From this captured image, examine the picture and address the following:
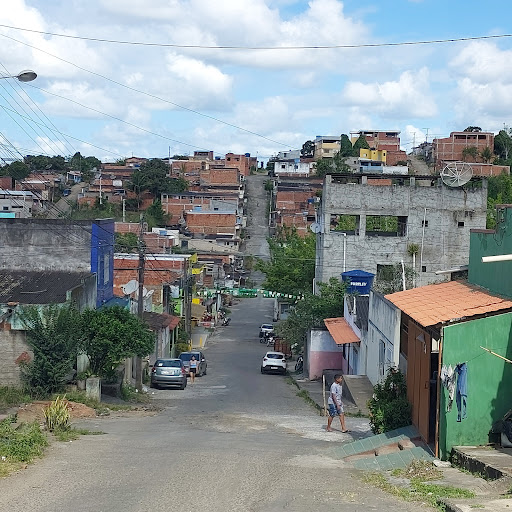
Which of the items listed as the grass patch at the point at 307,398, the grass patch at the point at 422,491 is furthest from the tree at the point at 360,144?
the grass patch at the point at 422,491

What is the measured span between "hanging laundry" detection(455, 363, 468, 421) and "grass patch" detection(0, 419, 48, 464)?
7.37 m

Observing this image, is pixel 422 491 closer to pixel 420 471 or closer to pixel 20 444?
pixel 420 471

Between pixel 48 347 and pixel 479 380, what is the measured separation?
57.1 feet

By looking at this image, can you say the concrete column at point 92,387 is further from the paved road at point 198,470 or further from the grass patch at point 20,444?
the grass patch at point 20,444

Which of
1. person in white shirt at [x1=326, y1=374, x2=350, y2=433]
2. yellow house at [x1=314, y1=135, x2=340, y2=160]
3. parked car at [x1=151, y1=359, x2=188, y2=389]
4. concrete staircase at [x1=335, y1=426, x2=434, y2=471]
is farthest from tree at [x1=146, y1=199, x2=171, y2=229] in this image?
concrete staircase at [x1=335, y1=426, x2=434, y2=471]

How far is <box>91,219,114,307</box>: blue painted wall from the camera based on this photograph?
36.6m

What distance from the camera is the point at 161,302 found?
57.9m

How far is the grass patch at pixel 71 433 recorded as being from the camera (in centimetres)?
1780

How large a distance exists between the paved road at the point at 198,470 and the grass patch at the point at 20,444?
0.75 ft

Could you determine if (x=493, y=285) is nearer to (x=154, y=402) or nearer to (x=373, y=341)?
(x=373, y=341)

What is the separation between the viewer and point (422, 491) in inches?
486

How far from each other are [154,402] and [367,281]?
16244 millimetres

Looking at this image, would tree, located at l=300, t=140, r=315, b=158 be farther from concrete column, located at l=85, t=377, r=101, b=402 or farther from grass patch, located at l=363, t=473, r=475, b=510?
grass patch, located at l=363, t=473, r=475, b=510

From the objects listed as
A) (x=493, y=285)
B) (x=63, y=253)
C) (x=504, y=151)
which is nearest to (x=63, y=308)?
(x=63, y=253)
